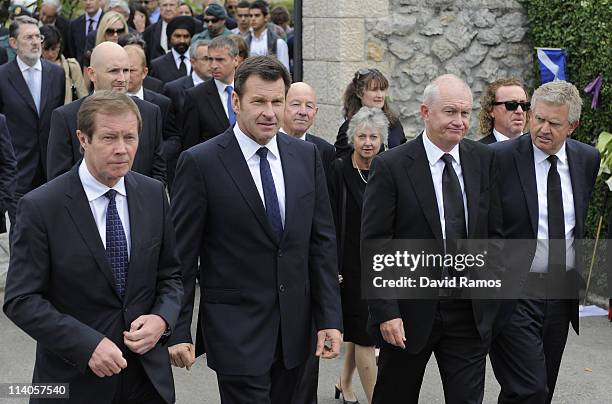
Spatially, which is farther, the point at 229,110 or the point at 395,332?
the point at 229,110

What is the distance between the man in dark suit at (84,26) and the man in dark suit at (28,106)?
5.56 meters

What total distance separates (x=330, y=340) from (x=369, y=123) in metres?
2.41

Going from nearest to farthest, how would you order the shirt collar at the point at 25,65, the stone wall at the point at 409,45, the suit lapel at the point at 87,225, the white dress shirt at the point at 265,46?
the suit lapel at the point at 87,225 → the shirt collar at the point at 25,65 → the stone wall at the point at 409,45 → the white dress shirt at the point at 265,46

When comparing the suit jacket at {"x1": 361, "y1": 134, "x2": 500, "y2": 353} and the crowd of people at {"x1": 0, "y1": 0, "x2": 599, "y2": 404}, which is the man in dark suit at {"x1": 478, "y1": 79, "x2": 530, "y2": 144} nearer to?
the crowd of people at {"x1": 0, "y1": 0, "x2": 599, "y2": 404}

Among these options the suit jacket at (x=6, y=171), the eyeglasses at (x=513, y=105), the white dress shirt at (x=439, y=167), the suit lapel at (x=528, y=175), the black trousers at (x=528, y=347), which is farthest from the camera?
the suit jacket at (x=6, y=171)

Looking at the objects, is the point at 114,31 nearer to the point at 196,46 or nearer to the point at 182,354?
the point at 196,46

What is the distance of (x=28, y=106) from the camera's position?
10.3 meters

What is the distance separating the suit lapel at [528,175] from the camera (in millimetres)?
6203

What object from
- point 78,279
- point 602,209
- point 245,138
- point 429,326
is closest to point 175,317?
point 78,279

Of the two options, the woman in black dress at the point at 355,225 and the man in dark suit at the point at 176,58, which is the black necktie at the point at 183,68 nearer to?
the man in dark suit at the point at 176,58

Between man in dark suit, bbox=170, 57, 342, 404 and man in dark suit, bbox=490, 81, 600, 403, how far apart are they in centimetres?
122

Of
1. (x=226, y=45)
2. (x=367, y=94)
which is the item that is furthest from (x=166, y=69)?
(x=367, y=94)

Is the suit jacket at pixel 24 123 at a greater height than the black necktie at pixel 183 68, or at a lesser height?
lesser

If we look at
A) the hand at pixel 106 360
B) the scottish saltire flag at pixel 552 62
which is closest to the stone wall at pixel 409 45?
the scottish saltire flag at pixel 552 62
